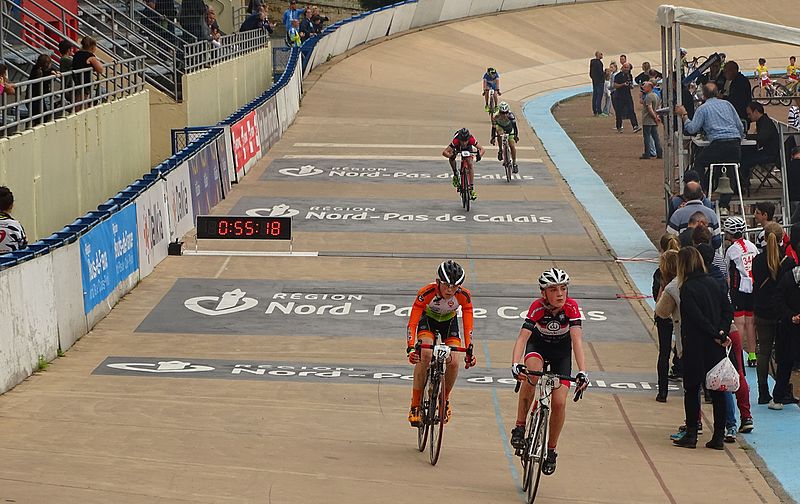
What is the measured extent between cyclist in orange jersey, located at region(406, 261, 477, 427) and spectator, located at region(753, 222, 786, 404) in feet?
11.5

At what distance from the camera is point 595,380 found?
1427cm

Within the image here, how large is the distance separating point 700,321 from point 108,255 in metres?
8.42

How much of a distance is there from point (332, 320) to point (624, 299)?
417cm

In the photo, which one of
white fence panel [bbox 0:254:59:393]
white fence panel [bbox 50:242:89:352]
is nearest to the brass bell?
white fence panel [bbox 50:242:89:352]

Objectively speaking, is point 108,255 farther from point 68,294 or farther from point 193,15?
point 193,15

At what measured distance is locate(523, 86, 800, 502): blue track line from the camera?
11.5m

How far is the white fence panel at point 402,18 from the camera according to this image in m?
57.2

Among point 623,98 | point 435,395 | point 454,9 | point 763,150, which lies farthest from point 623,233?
point 454,9

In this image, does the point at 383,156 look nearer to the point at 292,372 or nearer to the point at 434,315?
the point at 292,372

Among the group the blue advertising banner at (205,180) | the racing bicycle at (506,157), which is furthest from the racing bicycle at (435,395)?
the racing bicycle at (506,157)

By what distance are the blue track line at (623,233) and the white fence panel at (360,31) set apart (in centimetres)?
827

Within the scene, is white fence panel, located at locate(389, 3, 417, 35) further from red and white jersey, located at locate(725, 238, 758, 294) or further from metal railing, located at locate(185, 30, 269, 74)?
red and white jersey, located at locate(725, 238, 758, 294)

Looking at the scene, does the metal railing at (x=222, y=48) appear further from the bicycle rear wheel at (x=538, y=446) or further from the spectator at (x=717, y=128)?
the bicycle rear wheel at (x=538, y=446)

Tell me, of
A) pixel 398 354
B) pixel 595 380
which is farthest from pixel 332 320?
pixel 595 380
